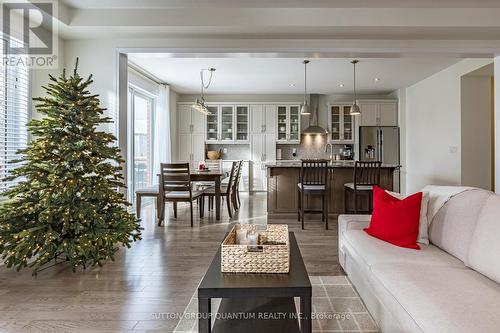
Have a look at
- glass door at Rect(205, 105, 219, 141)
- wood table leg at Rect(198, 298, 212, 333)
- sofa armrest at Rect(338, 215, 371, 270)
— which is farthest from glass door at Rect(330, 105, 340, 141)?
wood table leg at Rect(198, 298, 212, 333)

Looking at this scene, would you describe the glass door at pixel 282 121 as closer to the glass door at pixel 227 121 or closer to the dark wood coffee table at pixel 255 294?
the glass door at pixel 227 121

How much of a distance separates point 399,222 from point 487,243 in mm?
658

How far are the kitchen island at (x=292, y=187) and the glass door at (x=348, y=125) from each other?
291 cm

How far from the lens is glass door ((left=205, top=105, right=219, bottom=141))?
8.45m

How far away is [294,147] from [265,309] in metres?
7.15

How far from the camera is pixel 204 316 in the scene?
1350mm

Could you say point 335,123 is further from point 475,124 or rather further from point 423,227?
point 423,227

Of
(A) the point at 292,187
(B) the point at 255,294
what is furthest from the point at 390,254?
(A) the point at 292,187

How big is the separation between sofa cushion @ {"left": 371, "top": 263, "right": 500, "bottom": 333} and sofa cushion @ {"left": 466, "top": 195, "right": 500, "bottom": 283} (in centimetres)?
5

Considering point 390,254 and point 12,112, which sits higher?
point 12,112

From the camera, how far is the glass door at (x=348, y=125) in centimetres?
834

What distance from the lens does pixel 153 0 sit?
3457mm

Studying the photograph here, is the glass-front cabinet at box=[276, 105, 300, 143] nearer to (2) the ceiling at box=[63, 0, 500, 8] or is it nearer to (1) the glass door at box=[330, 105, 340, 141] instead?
(1) the glass door at box=[330, 105, 340, 141]

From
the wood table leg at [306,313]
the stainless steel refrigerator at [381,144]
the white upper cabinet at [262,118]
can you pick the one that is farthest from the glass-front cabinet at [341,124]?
the wood table leg at [306,313]
